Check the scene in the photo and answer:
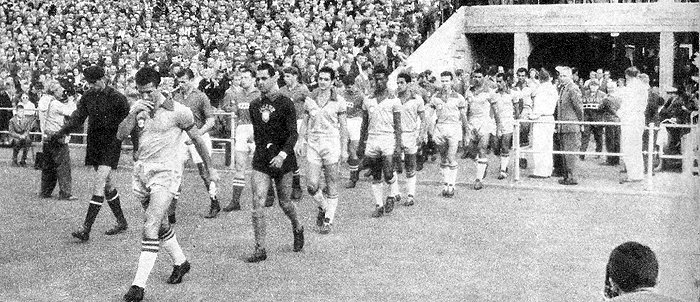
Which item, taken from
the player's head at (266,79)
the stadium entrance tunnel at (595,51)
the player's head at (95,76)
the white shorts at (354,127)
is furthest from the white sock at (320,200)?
the stadium entrance tunnel at (595,51)

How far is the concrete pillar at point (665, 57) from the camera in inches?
942

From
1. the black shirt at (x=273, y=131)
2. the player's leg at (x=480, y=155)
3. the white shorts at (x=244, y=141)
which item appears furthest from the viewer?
the player's leg at (x=480, y=155)

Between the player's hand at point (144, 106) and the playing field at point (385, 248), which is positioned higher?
the player's hand at point (144, 106)

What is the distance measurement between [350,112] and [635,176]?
451 cm

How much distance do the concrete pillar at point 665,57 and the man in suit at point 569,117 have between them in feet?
32.8

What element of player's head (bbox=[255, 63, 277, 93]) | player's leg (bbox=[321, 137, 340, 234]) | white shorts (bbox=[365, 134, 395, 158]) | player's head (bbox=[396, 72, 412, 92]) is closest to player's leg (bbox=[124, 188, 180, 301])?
player's head (bbox=[255, 63, 277, 93])

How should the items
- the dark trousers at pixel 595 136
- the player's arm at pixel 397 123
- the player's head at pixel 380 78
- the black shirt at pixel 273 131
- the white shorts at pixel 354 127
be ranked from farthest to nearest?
the dark trousers at pixel 595 136 < the white shorts at pixel 354 127 < the player's head at pixel 380 78 < the player's arm at pixel 397 123 < the black shirt at pixel 273 131

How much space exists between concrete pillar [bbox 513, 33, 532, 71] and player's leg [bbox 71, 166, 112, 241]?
16364 mm

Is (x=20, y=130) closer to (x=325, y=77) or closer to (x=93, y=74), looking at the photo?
(x=93, y=74)

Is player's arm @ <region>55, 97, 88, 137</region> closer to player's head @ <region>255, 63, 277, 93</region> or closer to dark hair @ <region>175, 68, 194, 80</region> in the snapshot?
dark hair @ <region>175, 68, 194, 80</region>

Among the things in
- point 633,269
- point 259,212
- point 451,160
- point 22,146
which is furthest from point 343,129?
point 22,146

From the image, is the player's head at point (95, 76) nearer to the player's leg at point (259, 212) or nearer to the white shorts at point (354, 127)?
the player's leg at point (259, 212)

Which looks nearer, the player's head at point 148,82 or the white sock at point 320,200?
the player's head at point 148,82

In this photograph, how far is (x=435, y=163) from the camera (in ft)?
58.4
